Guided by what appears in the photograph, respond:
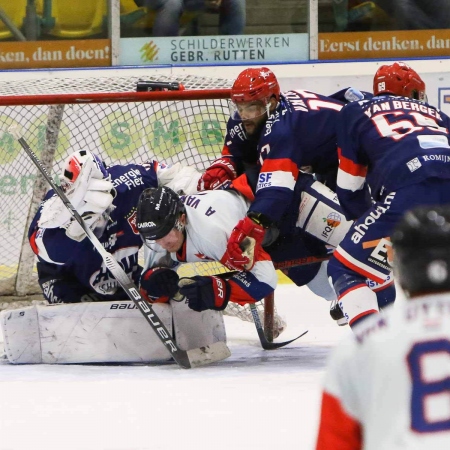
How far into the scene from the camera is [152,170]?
12.7 feet

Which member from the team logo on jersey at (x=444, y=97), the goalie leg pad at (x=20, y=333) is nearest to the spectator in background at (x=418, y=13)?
the team logo on jersey at (x=444, y=97)

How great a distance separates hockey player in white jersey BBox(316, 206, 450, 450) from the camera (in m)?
1.14

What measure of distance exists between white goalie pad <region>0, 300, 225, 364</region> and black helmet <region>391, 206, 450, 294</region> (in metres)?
2.37

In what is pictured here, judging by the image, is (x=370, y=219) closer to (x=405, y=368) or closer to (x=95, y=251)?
(x=95, y=251)

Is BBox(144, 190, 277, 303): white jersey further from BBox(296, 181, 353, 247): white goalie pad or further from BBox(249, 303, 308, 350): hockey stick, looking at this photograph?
BBox(249, 303, 308, 350): hockey stick

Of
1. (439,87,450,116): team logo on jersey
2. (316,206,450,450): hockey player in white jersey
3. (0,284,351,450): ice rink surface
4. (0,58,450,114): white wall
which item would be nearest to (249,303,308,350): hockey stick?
(0,284,351,450): ice rink surface

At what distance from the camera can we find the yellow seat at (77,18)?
554 centimetres

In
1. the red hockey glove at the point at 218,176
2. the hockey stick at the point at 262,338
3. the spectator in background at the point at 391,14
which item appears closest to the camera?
the red hockey glove at the point at 218,176

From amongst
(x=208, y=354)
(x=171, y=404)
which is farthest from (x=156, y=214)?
(x=171, y=404)

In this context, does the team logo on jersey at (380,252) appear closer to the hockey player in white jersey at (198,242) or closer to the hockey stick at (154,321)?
the hockey player in white jersey at (198,242)

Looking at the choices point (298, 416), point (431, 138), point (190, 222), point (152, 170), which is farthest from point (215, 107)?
point (298, 416)

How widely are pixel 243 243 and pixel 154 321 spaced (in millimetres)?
408

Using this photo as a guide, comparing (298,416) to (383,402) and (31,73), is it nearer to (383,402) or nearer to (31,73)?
(383,402)

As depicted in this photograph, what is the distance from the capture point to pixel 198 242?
339 centimetres
